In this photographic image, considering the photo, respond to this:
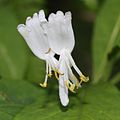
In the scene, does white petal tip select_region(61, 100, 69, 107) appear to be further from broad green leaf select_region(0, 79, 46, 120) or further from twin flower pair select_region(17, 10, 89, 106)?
broad green leaf select_region(0, 79, 46, 120)

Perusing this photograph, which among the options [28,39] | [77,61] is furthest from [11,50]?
[28,39]

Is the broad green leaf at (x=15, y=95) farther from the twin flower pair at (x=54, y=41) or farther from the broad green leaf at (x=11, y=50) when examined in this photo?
the broad green leaf at (x=11, y=50)

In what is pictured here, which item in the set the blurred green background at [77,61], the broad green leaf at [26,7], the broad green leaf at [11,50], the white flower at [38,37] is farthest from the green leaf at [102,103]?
the broad green leaf at [26,7]

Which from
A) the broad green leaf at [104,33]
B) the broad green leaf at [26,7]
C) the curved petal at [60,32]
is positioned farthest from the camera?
the broad green leaf at [26,7]

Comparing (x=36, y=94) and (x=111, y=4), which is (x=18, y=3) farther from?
(x=36, y=94)

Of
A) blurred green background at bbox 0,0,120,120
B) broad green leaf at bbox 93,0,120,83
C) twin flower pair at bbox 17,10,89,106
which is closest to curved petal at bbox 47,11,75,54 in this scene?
twin flower pair at bbox 17,10,89,106

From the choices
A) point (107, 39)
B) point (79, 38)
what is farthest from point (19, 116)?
point (79, 38)
